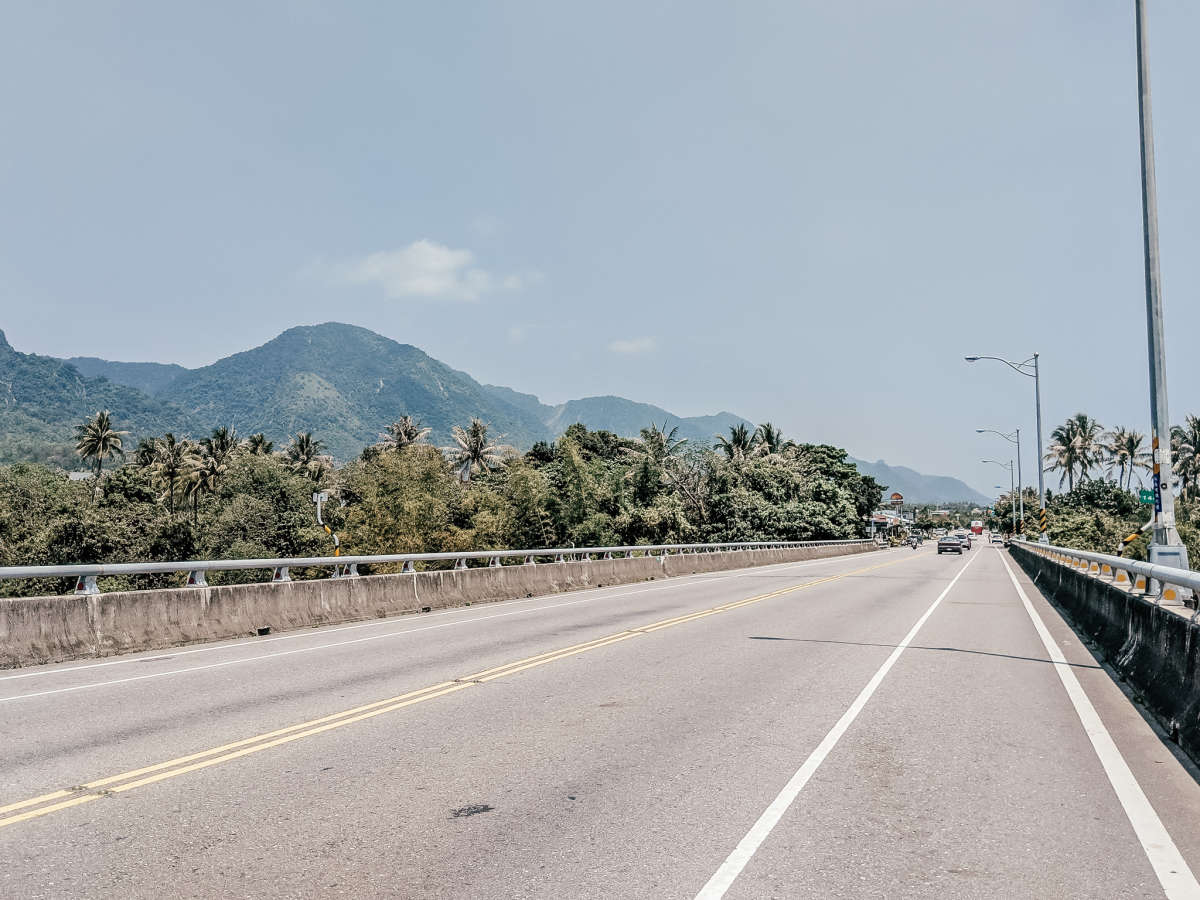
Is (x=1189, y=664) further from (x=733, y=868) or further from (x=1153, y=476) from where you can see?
(x=1153, y=476)

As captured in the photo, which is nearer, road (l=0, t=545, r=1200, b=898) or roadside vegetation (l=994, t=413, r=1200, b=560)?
road (l=0, t=545, r=1200, b=898)

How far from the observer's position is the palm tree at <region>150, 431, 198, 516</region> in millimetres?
92688

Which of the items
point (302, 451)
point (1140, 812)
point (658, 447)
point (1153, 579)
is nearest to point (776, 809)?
point (1140, 812)

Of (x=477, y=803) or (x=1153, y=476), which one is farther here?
(x=1153, y=476)

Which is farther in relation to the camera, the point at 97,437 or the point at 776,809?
the point at 97,437

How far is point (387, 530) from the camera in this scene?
7762cm

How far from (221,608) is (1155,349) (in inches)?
608

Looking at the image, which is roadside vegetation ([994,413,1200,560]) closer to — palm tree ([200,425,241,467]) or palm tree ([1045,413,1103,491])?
palm tree ([1045,413,1103,491])

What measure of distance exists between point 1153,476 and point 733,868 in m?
12.5

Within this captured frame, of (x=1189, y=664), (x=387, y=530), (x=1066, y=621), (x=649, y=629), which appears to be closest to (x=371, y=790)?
(x=1189, y=664)

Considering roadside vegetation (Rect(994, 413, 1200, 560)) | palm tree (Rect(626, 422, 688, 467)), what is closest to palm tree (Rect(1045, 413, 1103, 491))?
roadside vegetation (Rect(994, 413, 1200, 560))

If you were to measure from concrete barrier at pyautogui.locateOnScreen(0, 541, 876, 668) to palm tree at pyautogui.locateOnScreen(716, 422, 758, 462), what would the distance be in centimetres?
6852

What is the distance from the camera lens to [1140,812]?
5.93 metres

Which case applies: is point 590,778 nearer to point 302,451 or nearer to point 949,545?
point 949,545
